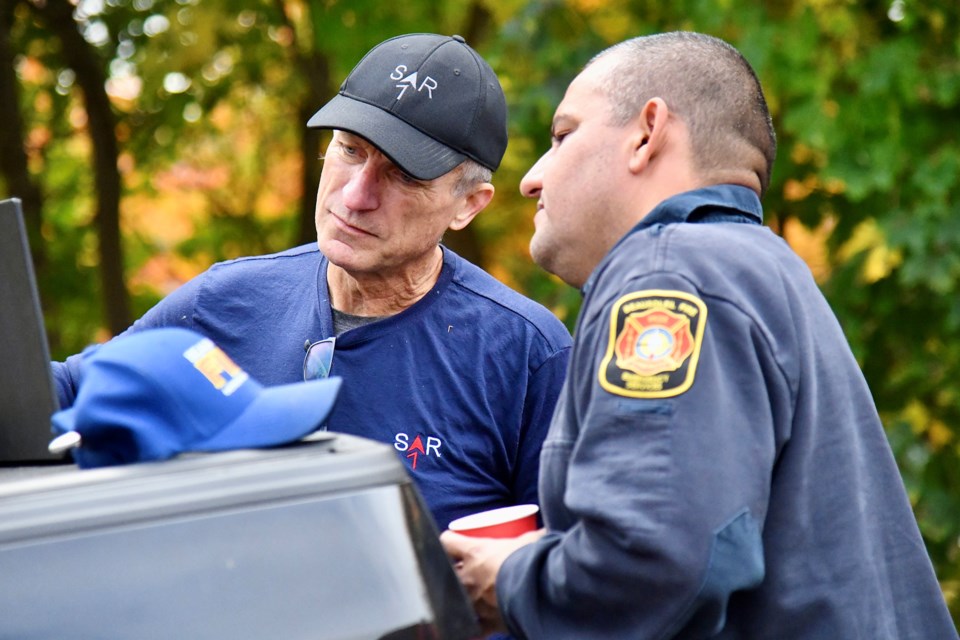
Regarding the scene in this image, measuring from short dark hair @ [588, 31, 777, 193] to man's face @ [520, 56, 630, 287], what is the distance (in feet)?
0.12

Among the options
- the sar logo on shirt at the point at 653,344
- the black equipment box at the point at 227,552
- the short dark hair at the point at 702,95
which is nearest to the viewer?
the black equipment box at the point at 227,552

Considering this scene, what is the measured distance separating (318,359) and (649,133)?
3.20 ft

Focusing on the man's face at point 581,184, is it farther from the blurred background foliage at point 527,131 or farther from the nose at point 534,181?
the blurred background foliage at point 527,131

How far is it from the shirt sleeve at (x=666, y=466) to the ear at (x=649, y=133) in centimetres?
31

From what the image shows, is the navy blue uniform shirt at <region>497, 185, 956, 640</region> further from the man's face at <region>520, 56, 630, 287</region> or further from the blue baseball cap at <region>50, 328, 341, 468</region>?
the blue baseball cap at <region>50, 328, 341, 468</region>

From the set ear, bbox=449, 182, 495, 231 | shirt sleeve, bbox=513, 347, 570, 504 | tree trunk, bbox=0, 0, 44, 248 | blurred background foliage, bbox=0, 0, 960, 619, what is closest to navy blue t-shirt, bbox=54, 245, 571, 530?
shirt sleeve, bbox=513, 347, 570, 504

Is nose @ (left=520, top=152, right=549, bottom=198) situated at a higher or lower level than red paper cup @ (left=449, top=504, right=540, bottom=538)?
higher

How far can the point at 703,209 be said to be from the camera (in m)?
1.95

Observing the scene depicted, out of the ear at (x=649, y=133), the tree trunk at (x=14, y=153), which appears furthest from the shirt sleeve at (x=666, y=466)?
the tree trunk at (x=14, y=153)

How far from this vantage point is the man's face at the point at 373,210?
275 centimetres

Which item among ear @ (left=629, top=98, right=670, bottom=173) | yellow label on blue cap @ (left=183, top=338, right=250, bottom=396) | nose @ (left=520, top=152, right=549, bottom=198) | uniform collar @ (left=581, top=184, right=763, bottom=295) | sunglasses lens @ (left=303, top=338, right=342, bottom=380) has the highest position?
ear @ (left=629, top=98, right=670, bottom=173)

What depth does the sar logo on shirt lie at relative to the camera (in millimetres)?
1704

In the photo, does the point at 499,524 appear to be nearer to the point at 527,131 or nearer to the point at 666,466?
the point at 666,466

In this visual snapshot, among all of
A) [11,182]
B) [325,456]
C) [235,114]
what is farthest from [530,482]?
[235,114]
